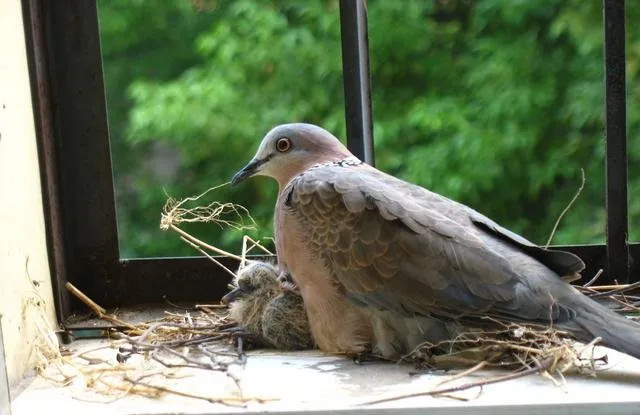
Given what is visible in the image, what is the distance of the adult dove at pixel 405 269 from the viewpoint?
1.25m

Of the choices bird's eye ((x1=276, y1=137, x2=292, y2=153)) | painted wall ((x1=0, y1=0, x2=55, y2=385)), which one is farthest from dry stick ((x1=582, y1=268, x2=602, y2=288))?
painted wall ((x1=0, y1=0, x2=55, y2=385))

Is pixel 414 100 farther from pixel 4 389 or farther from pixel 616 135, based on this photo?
pixel 4 389

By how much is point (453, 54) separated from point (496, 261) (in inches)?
64.3

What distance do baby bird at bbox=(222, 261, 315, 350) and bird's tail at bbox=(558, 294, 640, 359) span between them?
1.48ft

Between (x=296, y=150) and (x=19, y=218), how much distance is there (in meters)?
0.49

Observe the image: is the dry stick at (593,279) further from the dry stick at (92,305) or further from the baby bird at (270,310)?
the dry stick at (92,305)

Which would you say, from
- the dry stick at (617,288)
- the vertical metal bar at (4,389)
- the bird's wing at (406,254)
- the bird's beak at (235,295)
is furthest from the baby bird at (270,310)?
the dry stick at (617,288)

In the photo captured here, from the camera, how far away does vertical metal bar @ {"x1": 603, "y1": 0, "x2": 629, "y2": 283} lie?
1.56 metres

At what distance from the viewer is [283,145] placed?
1.56 metres

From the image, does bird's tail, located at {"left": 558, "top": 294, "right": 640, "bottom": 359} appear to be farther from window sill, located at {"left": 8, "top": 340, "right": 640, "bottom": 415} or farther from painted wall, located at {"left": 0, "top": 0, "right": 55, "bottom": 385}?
painted wall, located at {"left": 0, "top": 0, "right": 55, "bottom": 385}

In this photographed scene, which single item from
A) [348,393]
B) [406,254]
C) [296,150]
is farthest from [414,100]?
[348,393]

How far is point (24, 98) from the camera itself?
149 cm

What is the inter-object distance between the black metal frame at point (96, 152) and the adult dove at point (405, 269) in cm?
30

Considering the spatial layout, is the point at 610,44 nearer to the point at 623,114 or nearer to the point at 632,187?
the point at 623,114
